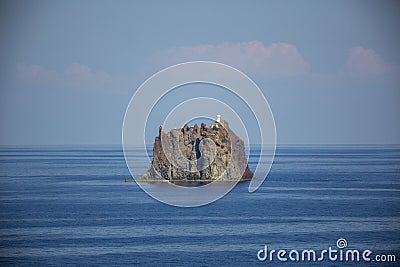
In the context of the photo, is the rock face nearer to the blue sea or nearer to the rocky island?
the rocky island

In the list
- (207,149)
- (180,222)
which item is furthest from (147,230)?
(207,149)

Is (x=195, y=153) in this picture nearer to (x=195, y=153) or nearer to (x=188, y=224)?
(x=195, y=153)

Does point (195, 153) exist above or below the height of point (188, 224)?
above

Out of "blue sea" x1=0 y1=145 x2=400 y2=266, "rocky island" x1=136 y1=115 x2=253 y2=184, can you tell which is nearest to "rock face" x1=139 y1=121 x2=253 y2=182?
"rocky island" x1=136 y1=115 x2=253 y2=184

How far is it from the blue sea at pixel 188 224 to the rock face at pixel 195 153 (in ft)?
15.1

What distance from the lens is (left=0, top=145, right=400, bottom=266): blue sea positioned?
59875 millimetres

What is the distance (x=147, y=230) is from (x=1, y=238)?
42.9ft

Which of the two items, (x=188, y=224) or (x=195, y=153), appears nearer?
(x=188, y=224)

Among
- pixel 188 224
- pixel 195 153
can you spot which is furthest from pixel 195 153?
pixel 188 224

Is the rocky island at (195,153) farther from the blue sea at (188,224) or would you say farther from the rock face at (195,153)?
the blue sea at (188,224)

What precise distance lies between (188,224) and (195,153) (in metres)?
36.5

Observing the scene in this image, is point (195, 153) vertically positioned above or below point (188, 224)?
above

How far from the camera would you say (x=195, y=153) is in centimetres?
11244

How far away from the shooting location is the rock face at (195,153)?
366 ft
